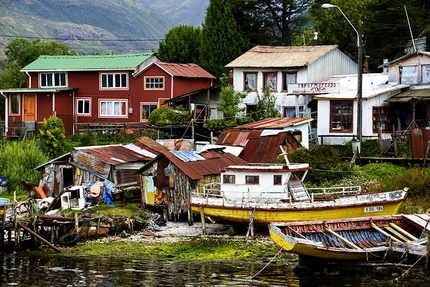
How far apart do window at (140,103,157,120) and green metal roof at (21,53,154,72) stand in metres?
3.05

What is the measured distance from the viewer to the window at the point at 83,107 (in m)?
66.2

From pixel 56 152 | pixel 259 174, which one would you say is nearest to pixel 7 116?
pixel 56 152

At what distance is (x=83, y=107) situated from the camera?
218 feet

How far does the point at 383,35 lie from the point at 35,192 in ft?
102

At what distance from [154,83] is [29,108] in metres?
10.7

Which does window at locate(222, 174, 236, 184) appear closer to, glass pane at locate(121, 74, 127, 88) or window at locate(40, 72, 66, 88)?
glass pane at locate(121, 74, 127, 88)

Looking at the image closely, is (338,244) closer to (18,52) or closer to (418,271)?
(418,271)

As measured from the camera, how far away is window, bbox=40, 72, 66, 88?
67375 millimetres

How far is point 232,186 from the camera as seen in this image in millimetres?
38688

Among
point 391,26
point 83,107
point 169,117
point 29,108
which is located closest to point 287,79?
point 169,117

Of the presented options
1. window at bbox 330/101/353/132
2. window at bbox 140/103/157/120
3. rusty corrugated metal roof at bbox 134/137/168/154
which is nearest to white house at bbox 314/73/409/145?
window at bbox 330/101/353/132

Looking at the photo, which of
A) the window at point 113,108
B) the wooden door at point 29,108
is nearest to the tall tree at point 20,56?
the wooden door at point 29,108

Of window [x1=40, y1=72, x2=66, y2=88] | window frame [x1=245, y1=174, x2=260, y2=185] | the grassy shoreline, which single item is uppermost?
window [x1=40, y1=72, x2=66, y2=88]

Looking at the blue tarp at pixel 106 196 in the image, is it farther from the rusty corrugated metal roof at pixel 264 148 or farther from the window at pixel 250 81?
the window at pixel 250 81
